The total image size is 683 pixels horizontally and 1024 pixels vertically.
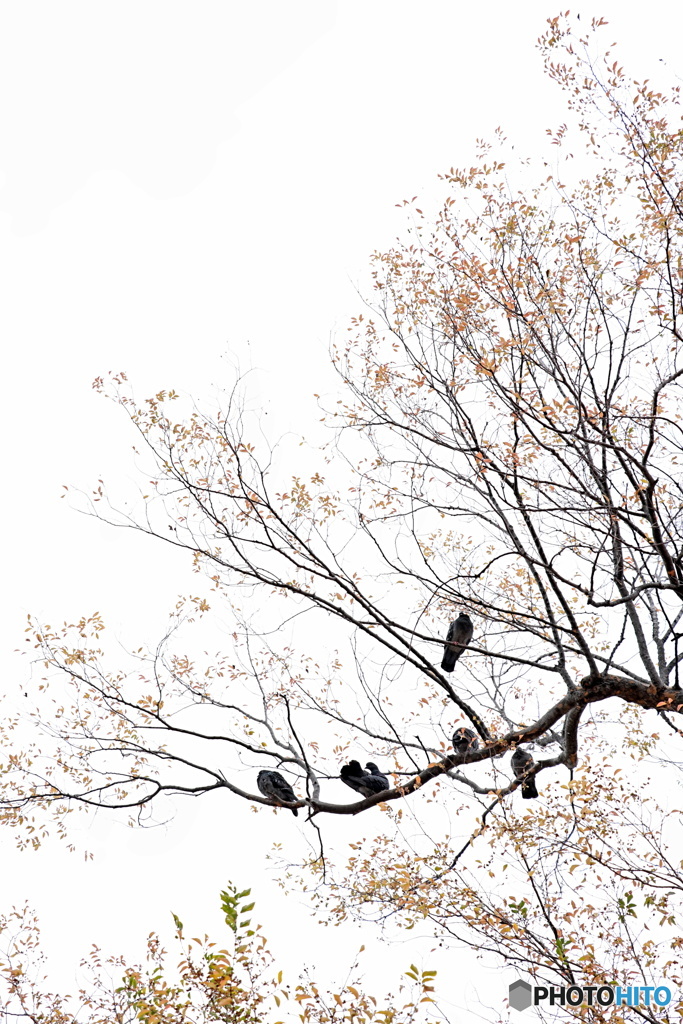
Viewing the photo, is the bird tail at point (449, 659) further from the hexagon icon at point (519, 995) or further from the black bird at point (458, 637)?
the hexagon icon at point (519, 995)

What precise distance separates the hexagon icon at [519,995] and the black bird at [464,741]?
1570mm

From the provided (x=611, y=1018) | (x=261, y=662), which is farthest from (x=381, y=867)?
(x=611, y=1018)

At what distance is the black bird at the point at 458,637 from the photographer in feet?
21.1

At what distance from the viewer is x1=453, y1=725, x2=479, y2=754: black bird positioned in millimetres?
6488

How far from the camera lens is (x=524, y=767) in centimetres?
630

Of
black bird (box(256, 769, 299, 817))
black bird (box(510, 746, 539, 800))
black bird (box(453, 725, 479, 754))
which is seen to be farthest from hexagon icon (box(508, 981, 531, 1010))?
black bird (box(256, 769, 299, 817))

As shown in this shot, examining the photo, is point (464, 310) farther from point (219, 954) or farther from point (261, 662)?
point (219, 954)

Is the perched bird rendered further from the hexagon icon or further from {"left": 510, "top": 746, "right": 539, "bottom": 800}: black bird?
the hexagon icon

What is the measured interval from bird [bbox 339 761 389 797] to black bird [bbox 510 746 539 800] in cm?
105

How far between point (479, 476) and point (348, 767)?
2.56 metres

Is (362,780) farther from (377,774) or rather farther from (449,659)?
(449,659)

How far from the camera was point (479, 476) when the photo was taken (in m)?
6.48

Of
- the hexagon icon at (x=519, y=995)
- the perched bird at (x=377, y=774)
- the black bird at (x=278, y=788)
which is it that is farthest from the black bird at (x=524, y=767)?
the black bird at (x=278, y=788)

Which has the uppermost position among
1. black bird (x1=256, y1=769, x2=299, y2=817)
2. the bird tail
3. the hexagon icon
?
the bird tail
